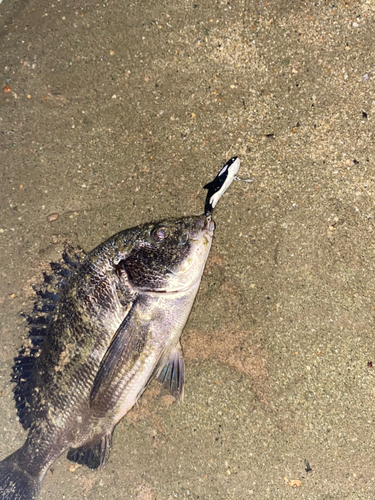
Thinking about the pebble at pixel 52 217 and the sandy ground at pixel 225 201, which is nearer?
the sandy ground at pixel 225 201

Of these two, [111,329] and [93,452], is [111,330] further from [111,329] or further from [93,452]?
[93,452]

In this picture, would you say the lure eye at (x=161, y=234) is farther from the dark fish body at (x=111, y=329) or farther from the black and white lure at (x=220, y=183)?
the black and white lure at (x=220, y=183)

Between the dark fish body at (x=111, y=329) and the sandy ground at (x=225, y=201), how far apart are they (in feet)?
1.46

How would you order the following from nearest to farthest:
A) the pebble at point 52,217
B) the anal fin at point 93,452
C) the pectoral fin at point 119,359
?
the pectoral fin at point 119,359 → the anal fin at point 93,452 → the pebble at point 52,217

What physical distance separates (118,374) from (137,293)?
2.27ft

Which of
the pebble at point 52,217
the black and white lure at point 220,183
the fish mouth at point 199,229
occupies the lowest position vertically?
the black and white lure at point 220,183

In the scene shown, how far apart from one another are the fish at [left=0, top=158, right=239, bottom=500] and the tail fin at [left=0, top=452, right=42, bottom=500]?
0.51 ft

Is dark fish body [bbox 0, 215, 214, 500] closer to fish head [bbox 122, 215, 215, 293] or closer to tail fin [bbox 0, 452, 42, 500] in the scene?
fish head [bbox 122, 215, 215, 293]

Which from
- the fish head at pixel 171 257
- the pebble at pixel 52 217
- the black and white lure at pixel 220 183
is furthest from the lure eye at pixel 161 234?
the pebble at pixel 52 217

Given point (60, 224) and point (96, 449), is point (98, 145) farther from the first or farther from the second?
point (96, 449)

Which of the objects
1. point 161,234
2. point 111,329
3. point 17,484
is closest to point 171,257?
point 161,234

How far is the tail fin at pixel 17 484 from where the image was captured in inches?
106

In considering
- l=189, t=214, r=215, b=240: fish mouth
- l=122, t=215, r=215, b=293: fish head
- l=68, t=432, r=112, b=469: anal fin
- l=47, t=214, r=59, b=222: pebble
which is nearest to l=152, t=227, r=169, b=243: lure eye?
l=122, t=215, r=215, b=293: fish head

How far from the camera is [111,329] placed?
2.43 metres
